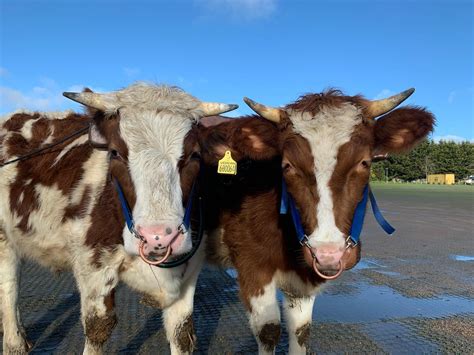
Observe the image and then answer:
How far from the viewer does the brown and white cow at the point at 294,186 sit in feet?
10.7

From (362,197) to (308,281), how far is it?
1.09 m

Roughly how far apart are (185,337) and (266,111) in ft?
7.36

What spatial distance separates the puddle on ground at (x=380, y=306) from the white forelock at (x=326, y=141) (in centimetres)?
284

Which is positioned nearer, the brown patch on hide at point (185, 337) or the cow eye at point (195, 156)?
the cow eye at point (195, 156)

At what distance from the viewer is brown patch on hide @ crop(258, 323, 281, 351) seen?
160 inches

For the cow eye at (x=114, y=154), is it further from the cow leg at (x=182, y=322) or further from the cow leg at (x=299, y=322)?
the cow leg at (x=299, y=322)

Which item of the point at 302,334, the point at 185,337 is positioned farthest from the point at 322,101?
the point at 185,337

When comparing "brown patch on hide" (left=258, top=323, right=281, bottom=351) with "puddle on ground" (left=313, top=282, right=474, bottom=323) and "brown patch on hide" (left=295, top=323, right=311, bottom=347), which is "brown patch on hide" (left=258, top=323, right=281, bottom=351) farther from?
"puddle on ground" (left=313, top=282, right=474, bottom=323)

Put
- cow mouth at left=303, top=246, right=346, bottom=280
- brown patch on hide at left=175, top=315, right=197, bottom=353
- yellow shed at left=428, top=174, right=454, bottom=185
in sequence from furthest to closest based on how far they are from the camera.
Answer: yellow shed at left=428, top=174, right=454, bottom=185 → brown patch on hide at left=175, top=315, right=197, bottom=353 → cow mouth at left=303, top=246, right=346, bottom=280

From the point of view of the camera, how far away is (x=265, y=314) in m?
4.06

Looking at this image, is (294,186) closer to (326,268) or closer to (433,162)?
(326,268)

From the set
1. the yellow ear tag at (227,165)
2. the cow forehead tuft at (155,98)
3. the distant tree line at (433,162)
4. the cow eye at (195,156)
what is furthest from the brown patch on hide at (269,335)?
the distant tree line at (433,162)

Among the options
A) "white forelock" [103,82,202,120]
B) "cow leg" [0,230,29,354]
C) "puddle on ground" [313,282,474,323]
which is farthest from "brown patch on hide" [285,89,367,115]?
"cow leg" [0,230,29,354]

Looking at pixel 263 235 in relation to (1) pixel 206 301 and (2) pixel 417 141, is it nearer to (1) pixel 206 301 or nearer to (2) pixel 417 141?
(2) pixel 417 141
